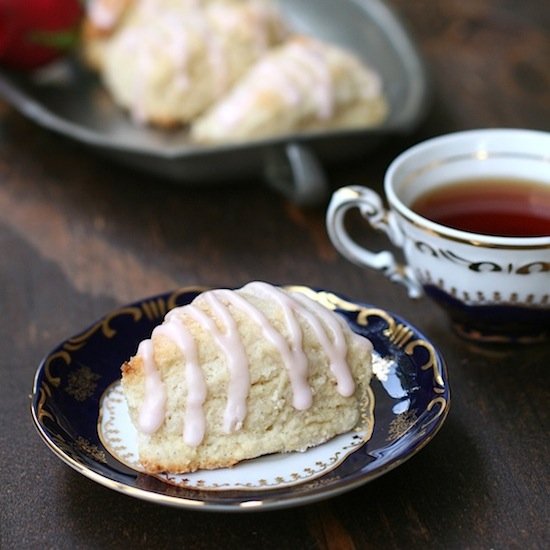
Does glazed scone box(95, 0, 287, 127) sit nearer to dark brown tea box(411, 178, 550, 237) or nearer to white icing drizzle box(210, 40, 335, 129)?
white icing drizzle box(210, 40, 335, 129)

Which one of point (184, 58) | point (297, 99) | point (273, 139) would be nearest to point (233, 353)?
point (273, 139)

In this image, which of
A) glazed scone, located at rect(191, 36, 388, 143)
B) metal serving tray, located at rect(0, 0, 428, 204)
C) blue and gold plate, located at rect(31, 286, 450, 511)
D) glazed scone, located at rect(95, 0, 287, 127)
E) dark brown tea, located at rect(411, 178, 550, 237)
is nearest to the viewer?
blue and gold plate, located at rect(31, 286, 450, 511)

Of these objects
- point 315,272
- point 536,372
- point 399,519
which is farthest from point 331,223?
point 399,519

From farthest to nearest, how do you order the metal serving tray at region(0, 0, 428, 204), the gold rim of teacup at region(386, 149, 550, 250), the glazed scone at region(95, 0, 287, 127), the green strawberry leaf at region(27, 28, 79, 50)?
the green strawberry leaf at region(27, 28, 79, 50) → the glazed scone at region(95, 0, 287, 127) → the metal serving tray at region(0, 0, 428, 204) → the gold rim of teacup at region(386, 149, 550, 250)

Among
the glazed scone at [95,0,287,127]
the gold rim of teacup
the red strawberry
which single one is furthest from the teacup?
the red strawberry

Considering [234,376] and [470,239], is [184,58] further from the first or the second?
[234,376]

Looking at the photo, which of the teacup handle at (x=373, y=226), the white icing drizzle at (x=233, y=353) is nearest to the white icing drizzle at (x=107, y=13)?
the teacup handle at (x=373, y=226)

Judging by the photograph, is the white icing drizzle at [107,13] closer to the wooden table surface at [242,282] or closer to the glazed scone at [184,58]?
the glazed scone at [184,58]
